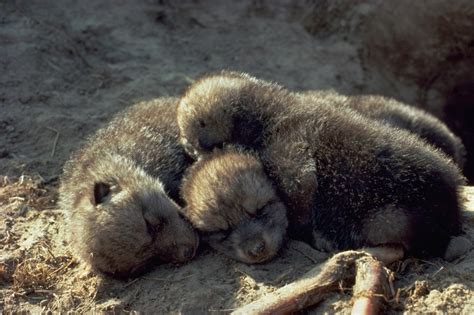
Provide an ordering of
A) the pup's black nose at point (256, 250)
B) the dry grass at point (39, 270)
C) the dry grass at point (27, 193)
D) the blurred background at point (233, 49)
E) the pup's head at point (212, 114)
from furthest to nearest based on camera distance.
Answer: the blurred background at point (233, 49), the dry grass at point (27, 193), the pup's head at point (212, 114), the dry grass at point (39, 270), the pup's black nose at point (256, 250)

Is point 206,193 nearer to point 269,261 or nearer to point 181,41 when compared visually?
point 269,261

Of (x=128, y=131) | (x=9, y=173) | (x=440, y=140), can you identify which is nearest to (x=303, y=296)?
(x=128, y=131)

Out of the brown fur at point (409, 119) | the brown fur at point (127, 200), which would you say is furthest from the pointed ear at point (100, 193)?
the brown fur at point (409, 119)

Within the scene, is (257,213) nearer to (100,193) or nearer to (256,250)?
(256,250)

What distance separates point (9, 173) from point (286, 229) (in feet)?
7.90

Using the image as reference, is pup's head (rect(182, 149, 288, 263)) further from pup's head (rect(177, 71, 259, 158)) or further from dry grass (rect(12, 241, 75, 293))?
dry grass (rect(12, 241, 75, 293))

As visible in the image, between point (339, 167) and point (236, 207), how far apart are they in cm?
70

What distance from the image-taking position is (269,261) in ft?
13.9

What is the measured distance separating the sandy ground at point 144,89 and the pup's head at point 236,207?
0.14 metres

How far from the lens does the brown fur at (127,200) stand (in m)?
4.30

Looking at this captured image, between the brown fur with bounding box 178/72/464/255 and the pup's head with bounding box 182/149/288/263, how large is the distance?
129 millimetres

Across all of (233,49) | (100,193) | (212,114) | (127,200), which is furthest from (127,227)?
(233,49)

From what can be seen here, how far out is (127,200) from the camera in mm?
4430

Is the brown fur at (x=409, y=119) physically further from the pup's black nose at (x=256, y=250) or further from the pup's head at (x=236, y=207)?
the pup's black nose at (x=256, y=250)
